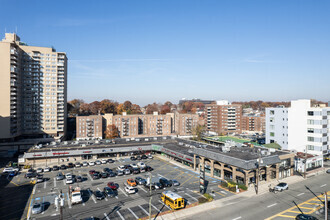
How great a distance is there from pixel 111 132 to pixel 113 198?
217 ft

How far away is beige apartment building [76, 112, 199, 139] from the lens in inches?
4001

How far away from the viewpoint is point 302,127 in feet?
224

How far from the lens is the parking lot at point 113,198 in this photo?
107 feet

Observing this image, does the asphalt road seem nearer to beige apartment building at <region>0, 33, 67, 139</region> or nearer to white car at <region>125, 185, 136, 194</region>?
white car at <region>125, 185, 136, 194</region>

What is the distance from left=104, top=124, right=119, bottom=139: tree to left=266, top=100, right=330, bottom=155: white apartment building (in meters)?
67.8

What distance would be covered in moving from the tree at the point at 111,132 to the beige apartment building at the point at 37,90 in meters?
20.6

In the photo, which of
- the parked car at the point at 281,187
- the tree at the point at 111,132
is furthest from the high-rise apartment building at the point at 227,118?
the parked car at the point at 281,187

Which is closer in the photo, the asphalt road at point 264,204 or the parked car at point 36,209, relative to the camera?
the asphalt road at point 264,204

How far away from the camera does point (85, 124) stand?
333ft

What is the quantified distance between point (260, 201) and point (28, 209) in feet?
127

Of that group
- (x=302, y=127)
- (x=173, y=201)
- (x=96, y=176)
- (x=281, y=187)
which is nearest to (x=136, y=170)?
(x=96, y=176)

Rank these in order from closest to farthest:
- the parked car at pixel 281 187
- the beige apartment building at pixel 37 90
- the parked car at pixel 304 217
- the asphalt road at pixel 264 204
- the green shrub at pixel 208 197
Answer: the parked car at pixel 304 217, the asphalt road at pixel 264 204, the green shrub at pixel 208 197, the parked car at pixel 281 187, the beige apartment building at pixel 37 90

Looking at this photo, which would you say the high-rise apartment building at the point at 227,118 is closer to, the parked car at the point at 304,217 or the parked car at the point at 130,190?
the parked car at the point at 130,190

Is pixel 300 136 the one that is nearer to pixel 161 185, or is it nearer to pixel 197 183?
pixel 197 183
